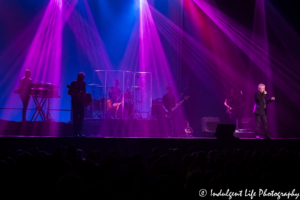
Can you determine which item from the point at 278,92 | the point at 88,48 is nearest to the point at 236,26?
the point at 278,92

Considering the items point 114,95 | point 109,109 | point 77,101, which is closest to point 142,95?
point 114,95

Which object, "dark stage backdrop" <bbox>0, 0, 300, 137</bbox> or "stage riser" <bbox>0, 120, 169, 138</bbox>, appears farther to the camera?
"dark stage backdrop" <bbox>0, 0, 300, 137</bbox>

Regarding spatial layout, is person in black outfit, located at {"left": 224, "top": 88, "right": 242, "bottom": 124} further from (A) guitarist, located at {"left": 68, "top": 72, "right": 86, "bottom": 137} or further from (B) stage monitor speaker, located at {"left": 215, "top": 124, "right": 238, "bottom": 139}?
(A) guitarist, located at {"left": 68, "top": 72, "right": 86, "bottom": 137}

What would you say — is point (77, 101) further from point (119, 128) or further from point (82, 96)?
point (119, 128)

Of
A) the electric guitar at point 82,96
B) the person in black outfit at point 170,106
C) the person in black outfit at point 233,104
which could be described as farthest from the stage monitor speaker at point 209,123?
the electric guitar at point 82,96

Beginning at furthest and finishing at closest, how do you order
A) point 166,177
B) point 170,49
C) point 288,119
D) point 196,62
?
point 170,49
point 196,62
point 288,119
point 166,177

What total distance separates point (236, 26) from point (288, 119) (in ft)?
15.1

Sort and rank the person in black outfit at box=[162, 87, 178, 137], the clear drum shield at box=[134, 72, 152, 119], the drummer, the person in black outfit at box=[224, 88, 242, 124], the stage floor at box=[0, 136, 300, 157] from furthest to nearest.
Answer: the clear drum shield at box=[134, 72, 152, 119], the drummer, the person in black outfit at box=[224, 88, 242, 124], the person in black outfit at box=[162, 87, 178, 137], the stage floor at box=[0, 136, 300, 157]

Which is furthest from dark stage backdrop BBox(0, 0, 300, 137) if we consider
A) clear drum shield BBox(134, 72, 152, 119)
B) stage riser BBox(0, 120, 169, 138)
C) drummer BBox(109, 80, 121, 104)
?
drummer BBox(109, 80, 121, 104)

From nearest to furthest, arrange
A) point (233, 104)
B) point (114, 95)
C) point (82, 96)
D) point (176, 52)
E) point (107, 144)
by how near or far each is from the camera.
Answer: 1. point (107, 144)
2. point (82, 96)
3. point (233, 104)
4. point (114, 95)
5. point (176, 52)

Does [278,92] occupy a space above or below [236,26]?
below

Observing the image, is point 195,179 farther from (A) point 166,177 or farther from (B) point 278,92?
(B) point 278,92

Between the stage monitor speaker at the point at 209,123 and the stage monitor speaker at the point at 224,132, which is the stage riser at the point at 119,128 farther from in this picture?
the stage monitor speaker at the point at 224,132

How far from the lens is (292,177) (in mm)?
2744
